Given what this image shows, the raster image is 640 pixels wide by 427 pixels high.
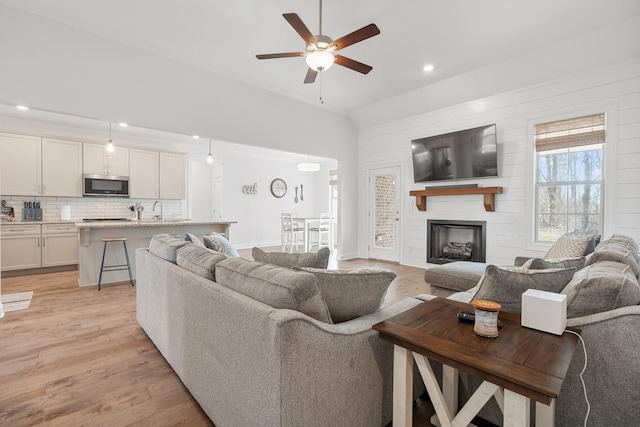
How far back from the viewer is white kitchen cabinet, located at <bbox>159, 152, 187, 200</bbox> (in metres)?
6.61

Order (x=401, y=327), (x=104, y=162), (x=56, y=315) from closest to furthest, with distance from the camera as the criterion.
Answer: (x=401, y=327) < (x=56, y=315) < (x=104, y=162)

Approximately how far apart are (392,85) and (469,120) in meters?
1.40

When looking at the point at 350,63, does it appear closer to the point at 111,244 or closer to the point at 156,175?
the point at 111,244

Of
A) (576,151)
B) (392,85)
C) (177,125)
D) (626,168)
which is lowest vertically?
(626,168)

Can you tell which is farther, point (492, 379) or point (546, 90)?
point (546, 90)

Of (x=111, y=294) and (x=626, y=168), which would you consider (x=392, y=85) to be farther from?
(x=111, y=294)

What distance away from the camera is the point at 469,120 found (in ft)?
16.1

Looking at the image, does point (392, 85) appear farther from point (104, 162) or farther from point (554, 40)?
point (104, 162)

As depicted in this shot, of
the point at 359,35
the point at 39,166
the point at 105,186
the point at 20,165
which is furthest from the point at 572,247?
the point at 20,165

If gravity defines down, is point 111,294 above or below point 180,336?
below

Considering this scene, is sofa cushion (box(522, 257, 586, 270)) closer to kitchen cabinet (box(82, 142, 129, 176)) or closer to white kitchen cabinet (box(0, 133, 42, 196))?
kitchen cabinet (box(82, 142, 129, 176))

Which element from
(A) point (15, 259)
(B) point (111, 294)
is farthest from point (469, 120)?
(A) point (15, 259)

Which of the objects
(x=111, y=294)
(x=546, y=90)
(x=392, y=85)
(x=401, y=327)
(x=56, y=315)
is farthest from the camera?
(x=392, y=85)

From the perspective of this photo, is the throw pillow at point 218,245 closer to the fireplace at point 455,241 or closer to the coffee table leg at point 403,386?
the coffee table leg at point 403,386
